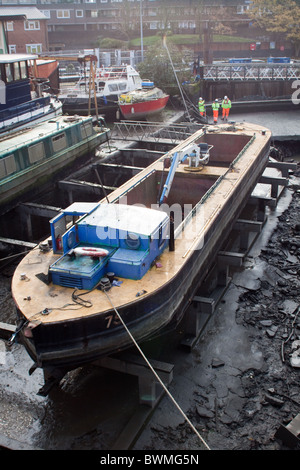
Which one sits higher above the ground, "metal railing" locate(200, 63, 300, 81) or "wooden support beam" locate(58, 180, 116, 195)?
"metal railing" locate(200, 63, 300, 81)

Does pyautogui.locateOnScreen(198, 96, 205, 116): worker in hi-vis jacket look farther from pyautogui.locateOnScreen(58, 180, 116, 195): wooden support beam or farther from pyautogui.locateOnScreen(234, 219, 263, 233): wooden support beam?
pyautogui.locateOnScreen(234, 219, 263, 233): wooden support beam

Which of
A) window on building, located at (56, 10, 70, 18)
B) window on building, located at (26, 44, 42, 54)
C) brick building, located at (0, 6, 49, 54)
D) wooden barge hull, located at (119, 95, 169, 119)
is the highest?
window on building, located at (56, 10, 70, 18)

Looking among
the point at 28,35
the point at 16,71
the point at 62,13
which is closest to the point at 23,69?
the point at 16,71

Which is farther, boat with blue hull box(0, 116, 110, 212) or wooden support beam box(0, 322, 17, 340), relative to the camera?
boat with blue hull box(0, 116, 110, 212)

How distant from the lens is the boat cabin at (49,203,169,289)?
7582 millimetres

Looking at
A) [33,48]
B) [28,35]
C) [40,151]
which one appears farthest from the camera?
[33,48]

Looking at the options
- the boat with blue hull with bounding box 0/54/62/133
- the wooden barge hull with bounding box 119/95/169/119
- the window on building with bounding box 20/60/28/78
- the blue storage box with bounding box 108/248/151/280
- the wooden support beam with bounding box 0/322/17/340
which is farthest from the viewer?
the wooden barge hull with bounding box 119/95/169/119

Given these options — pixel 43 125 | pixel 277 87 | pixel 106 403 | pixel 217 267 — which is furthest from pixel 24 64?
pixel 277 87

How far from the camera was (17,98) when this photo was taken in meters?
17.7

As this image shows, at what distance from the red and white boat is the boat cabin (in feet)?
55.6

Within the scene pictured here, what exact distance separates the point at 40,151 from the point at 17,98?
3.98 meters

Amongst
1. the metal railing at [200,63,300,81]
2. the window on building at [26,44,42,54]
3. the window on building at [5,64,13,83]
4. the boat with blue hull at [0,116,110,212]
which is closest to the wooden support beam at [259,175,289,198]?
the boat with blue hull at [0,116,110,212]

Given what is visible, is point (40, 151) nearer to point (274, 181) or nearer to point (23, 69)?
point (23, 69)
